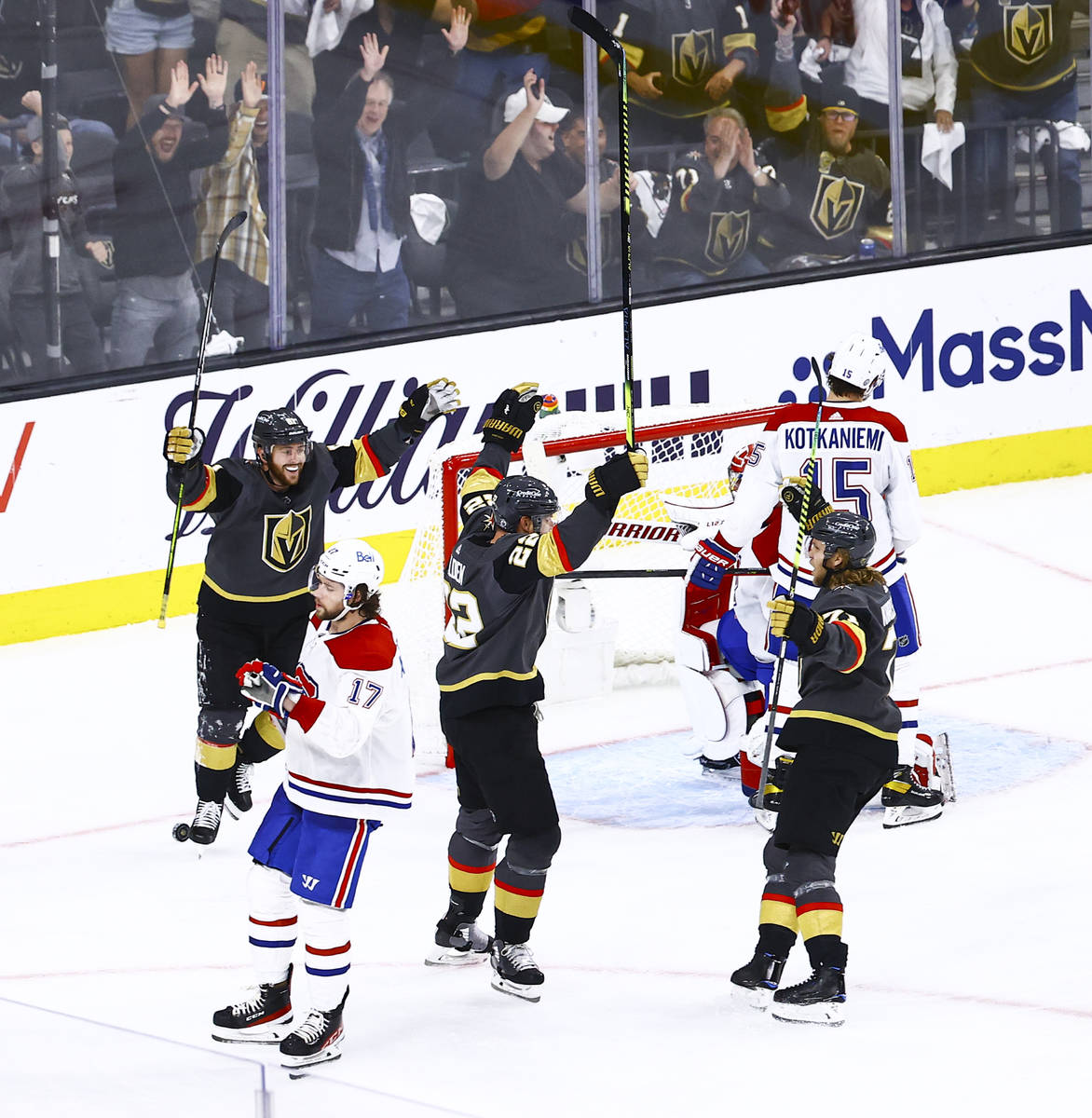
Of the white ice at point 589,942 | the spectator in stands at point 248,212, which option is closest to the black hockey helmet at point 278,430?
the white ice at point 589,942

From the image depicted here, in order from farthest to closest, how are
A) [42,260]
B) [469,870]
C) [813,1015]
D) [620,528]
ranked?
[42,260] → [620,528] → [469,870] → [813,1015]

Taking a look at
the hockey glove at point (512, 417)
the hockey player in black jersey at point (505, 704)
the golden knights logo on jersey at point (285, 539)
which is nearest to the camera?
the hockey player in black jersey at point (505, 704)

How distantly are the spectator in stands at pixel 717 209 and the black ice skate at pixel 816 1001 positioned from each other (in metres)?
5.57

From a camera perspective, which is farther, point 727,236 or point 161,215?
point 727,236

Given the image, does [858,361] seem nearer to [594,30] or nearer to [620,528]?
[594,30]

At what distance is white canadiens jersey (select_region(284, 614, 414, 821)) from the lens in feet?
15.1

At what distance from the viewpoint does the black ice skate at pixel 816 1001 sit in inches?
191

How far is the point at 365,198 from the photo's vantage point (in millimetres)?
9227

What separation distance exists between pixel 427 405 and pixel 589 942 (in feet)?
5.46

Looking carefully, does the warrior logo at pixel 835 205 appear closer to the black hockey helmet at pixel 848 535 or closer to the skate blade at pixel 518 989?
the black hockey helmet at pixel 848 535

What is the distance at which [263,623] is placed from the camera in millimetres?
6258

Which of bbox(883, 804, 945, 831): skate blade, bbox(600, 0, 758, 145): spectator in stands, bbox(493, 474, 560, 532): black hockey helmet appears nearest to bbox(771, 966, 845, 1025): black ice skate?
bbox(493, 474, 560, 532): black hockey helmet

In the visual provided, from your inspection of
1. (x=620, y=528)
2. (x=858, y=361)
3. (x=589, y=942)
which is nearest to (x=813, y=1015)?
(x=589, y=942)

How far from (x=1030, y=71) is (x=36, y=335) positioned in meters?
4.96
